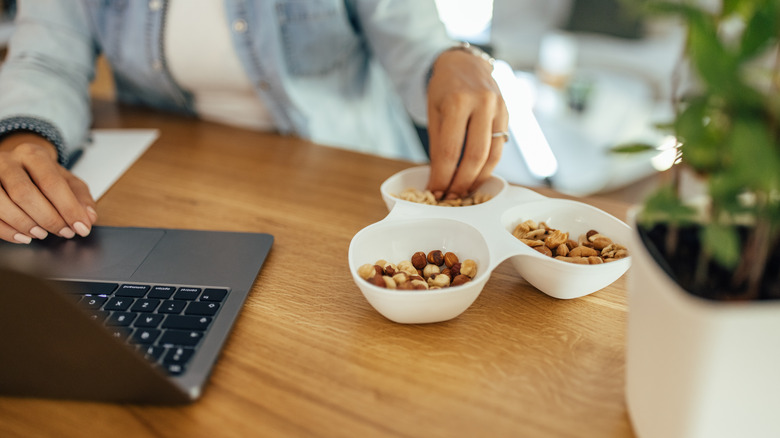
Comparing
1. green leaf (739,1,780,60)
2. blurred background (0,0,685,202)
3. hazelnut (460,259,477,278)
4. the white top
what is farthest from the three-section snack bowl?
blurred background (0,0,685,202)

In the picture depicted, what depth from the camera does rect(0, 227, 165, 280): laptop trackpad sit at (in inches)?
21.9

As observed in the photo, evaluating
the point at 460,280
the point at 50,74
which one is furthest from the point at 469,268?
the point at 50,74

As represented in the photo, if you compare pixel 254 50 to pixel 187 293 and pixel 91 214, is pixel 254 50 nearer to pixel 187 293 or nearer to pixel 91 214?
pixel 91 214

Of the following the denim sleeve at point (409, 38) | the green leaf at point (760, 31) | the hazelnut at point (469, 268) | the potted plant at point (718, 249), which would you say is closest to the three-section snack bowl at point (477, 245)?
the hazelnut at point (469, 268)

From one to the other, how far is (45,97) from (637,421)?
0.85 m

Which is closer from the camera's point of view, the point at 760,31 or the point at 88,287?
the point at 760,31

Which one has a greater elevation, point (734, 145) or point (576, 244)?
point (734, 145)

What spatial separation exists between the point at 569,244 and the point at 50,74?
831 millimetres

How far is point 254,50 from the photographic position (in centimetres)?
89

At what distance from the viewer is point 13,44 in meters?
0.88

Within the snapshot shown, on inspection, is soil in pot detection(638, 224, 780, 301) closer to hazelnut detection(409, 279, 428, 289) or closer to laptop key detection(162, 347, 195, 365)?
hazelnut detection(409, 279, 428, 289)

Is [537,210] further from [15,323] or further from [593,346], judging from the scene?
[15,323]

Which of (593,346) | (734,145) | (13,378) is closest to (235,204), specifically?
(13,378)

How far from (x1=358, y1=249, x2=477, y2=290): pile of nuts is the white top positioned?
1.77 ft
